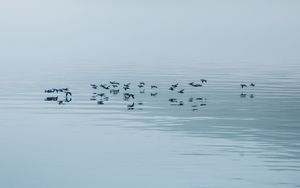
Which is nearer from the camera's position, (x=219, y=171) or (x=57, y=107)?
(x=219, y=171)

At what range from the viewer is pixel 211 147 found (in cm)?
3934

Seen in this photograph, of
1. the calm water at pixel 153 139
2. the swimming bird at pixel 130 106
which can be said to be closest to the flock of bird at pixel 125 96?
the swimming bird at pixel 130 106

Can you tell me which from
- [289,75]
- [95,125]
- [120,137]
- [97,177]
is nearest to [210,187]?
[97,177]

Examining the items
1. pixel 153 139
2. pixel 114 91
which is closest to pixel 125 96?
pixel 114 91

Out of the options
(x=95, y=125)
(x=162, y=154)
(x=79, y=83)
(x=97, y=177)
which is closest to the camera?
(x=97, y=177)

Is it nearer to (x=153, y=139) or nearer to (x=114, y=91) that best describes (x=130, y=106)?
(x=114, y=91)

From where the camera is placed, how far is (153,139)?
42.3m

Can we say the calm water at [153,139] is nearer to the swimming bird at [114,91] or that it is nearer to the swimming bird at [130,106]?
the swimming bird at [130,106]

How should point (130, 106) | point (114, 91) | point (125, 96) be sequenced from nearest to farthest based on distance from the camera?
point (130, 106)
point (125, 96)
point (114, 91)

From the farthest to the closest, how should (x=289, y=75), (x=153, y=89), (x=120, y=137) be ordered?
(x=289, y=75), (x=153, y=89), (x=120, y=137)

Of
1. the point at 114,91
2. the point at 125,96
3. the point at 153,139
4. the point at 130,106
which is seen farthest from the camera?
the point at 114,91

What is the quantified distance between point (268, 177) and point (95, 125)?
18.1 meters

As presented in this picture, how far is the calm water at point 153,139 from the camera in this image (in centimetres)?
3253

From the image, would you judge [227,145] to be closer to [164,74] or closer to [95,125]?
[95,125]
